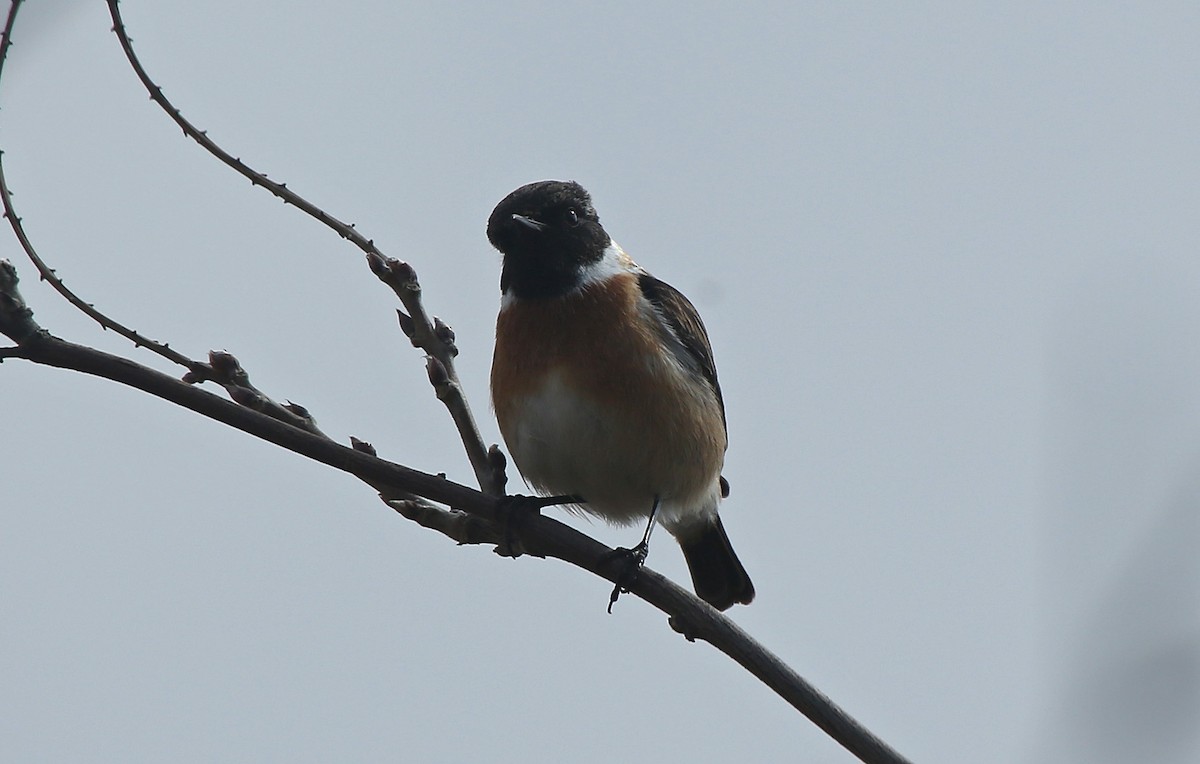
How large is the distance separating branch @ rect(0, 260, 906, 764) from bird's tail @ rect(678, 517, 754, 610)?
2690 millimetres

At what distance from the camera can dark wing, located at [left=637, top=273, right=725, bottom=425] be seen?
21.1 ft

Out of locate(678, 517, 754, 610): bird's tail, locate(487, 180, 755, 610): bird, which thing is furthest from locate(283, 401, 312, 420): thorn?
locate(678, 517, 754, 610): bird's tail

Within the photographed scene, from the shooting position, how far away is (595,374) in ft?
19.3

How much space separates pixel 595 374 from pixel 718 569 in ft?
6.17

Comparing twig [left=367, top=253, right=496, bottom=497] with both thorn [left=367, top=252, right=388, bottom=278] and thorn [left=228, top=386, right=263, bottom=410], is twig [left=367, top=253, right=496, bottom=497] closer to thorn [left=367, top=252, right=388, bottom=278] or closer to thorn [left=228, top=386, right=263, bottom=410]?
thorn [left=367, top=252, right=388, bottom=278]

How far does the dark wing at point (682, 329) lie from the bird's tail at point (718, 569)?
0.76 m

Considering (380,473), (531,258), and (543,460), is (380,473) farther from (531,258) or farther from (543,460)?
(531,258)

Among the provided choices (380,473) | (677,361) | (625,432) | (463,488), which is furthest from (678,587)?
(677,361)

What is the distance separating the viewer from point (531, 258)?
6383 millimetres

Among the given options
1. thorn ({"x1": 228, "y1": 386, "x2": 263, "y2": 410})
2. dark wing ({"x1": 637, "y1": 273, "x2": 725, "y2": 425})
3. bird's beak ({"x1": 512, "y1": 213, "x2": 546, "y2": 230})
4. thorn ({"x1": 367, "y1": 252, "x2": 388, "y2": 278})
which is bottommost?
thorn ({"x1": 228, "y1": 386, "x2": 263, "y2": 410})

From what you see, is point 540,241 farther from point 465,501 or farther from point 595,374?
point 465,501

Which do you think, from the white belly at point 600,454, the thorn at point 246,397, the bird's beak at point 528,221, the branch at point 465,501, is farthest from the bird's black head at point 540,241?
the thorn at point 246,397

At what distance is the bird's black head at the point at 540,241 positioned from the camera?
6328 mm

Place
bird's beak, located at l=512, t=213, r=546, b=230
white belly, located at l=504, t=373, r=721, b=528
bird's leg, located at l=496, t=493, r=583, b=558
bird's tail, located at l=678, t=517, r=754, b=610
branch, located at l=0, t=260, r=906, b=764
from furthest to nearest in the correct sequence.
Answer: bird's tail, located at l=678, t=517, r=754, b=610
bird's beak, located at l=512, t=213, r=546, b=230
white belly, located at l=504, t=373, r=721, b=528
bird's leg, located at l=496, t=493, r=583, b=558
branch, located at l=0, t=260, r=906, b=764
